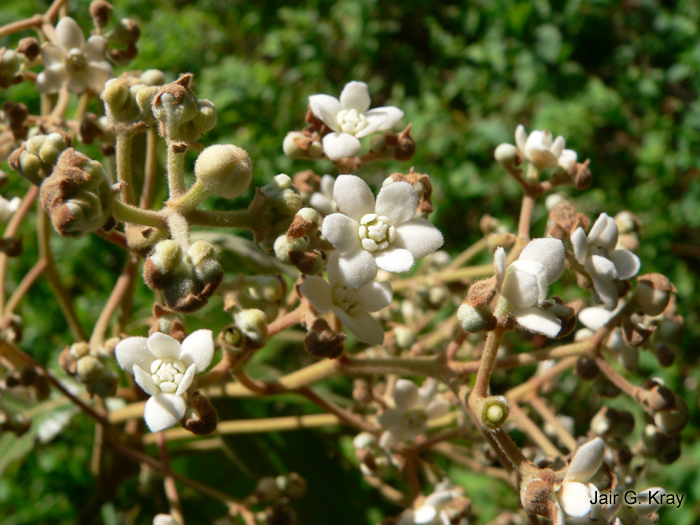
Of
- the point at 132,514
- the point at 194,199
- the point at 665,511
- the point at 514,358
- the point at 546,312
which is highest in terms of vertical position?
the point at 194,199

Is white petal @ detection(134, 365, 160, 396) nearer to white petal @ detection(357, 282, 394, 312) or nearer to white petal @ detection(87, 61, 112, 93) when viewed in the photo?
white petal @ detection(357, 282, 394, 312)

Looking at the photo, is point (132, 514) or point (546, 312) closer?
point (546, 312)

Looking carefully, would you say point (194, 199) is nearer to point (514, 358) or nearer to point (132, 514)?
point (514, 358)

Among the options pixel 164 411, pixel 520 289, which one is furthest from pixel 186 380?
pixel 520 289

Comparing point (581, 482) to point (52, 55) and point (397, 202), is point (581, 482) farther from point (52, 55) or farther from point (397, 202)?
point (52, 55)

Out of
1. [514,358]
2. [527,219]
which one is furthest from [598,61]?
[514,358]

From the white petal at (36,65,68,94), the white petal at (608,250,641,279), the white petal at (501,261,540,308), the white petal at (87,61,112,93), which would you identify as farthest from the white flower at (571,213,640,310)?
the white petal at (36,65,68,94)
